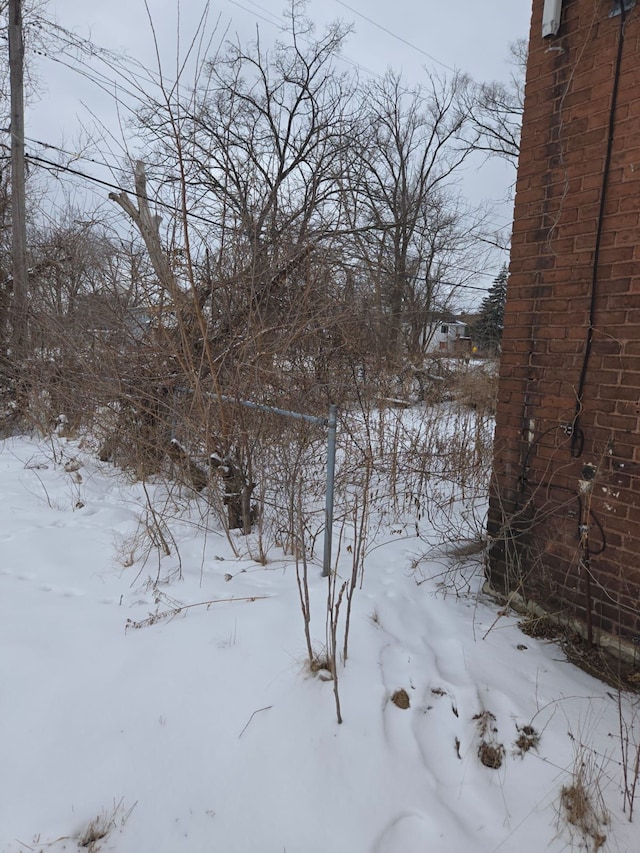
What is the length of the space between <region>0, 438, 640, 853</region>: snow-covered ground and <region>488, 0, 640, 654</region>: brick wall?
1.48 feet

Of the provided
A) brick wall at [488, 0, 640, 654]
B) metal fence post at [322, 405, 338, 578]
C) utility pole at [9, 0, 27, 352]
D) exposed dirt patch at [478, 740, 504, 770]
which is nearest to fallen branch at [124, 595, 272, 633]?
metal fence post at [322, 405, 338, 578]

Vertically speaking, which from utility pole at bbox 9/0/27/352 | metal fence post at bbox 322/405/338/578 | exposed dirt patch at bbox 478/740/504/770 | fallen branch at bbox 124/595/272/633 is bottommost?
exposed dirt patch at bbox 478/740/504/770

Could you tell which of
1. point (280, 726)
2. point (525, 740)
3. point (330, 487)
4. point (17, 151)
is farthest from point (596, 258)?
point (17, 151)

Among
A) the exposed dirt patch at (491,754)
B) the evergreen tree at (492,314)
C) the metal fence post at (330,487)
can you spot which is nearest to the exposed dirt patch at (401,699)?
the exposed dirt patch at (491,754)

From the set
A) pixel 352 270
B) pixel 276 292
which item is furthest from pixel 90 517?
pixel 352 270

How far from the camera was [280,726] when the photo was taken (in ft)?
6.06

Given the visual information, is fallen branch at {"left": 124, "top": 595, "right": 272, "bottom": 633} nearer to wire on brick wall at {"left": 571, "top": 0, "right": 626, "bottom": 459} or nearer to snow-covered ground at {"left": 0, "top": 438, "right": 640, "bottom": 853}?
snow-covered ground at {"left": 0, "top": 438, "right": 640, "bottom": 853}

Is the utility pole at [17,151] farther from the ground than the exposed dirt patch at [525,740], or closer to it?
farther from the ground

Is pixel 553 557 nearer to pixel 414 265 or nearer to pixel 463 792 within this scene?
pixel 463 792

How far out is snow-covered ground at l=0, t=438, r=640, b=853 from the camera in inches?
59.2

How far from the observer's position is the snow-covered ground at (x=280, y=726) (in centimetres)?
150

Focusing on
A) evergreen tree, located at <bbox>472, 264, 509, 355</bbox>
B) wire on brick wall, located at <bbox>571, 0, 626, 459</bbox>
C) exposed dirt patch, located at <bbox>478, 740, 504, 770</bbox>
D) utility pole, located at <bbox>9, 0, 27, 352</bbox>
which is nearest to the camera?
exposed dirt patch, located at <bbox>478, 740, 504, 770</bbox>

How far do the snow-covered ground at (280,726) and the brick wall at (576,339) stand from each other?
0.45 metres

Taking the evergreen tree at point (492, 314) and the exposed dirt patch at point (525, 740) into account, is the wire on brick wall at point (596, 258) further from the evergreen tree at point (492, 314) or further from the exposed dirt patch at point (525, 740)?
the evergreen tree at point (492, 314)
